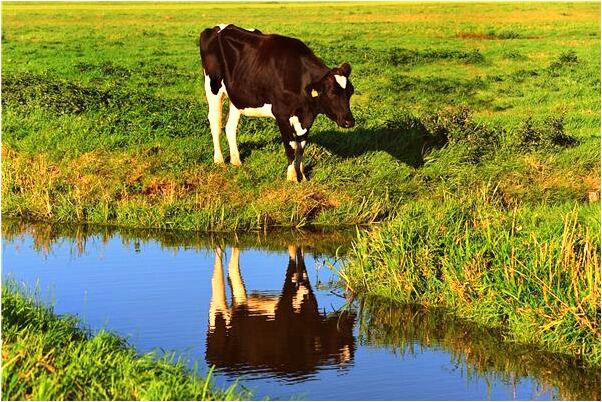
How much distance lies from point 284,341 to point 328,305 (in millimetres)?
1482

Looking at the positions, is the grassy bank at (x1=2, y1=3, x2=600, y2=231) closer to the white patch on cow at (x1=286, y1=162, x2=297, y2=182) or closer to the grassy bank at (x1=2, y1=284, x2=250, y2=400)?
the white patch on cow at (x1=286, y1=162, x2=297, y2=182)

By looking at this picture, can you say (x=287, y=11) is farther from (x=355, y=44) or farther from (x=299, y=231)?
(x=299, y=231)

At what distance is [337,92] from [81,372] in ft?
29.7

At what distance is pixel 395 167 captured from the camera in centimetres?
1777

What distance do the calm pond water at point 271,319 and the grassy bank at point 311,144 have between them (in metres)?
0.87

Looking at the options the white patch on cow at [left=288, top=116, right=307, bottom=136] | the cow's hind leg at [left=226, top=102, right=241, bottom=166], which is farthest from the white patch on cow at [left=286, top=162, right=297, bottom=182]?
the cow's hind leg at [left=226, top=102, right=241, bottom=166]

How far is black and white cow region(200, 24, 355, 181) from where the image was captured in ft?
54.1

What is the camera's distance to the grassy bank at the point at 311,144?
53.2ft

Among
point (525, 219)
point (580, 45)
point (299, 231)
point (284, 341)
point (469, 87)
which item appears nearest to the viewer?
point (284, 341)

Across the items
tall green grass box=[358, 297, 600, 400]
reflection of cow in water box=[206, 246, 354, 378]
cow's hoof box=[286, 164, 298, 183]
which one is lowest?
reflection of cow in water box=[206, 246, 354, 378]

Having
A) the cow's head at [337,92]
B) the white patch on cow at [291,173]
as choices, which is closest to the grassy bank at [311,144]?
the white patch on cow at [291,173]

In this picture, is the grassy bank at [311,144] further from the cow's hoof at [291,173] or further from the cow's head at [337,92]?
the cow's head at [337,92]

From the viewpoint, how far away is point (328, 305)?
12.0m

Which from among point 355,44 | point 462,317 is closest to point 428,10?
point 355,44
